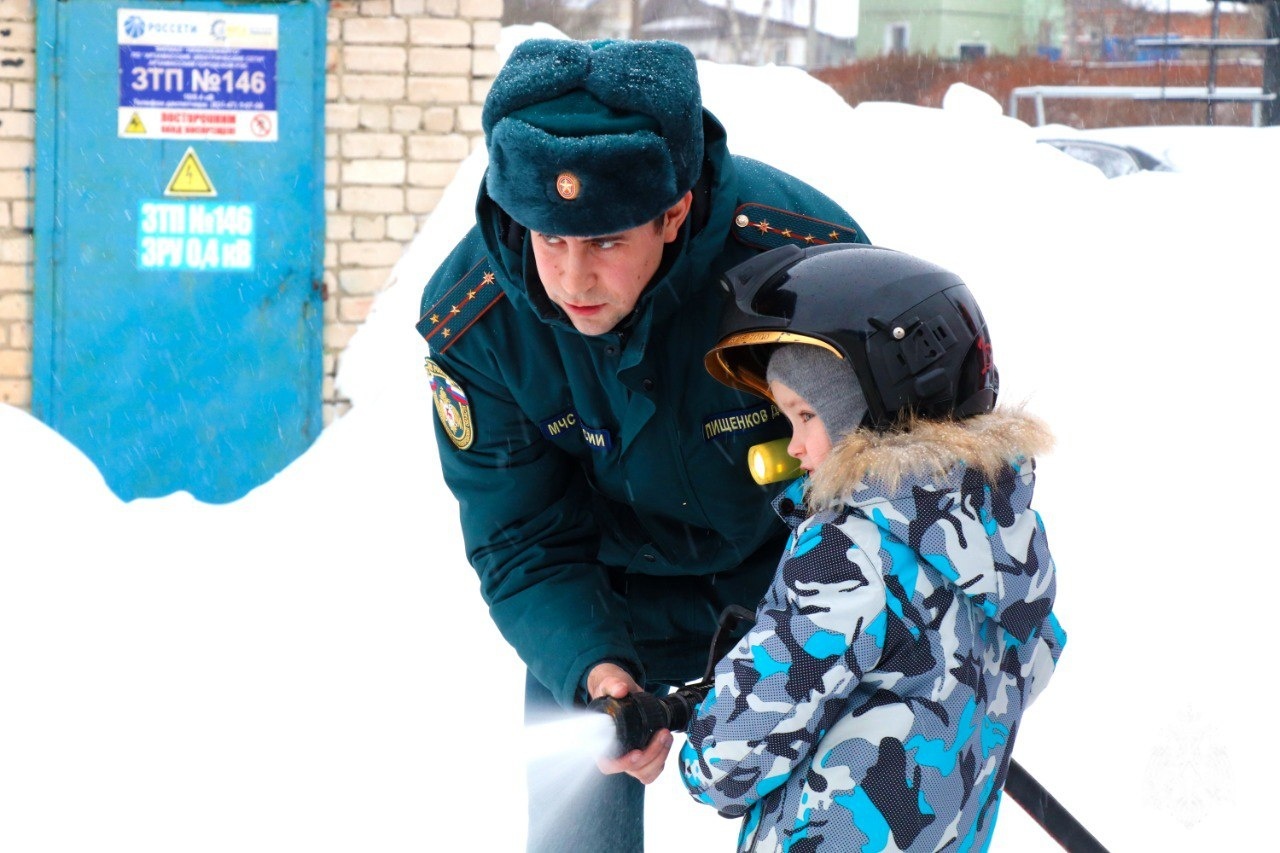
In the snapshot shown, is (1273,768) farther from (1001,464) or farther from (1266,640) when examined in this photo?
(1001,464)

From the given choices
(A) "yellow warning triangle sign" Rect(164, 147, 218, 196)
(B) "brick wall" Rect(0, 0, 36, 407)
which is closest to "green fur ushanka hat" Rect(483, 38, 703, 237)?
(A) "yellow warning triangle sign" Rect(164, 147, 218, 196)

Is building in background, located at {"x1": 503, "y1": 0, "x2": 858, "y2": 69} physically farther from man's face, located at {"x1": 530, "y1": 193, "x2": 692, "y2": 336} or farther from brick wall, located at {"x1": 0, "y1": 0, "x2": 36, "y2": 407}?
man's face, located at {"x1": 530, "y1": 193, "x2": 692, "y2": 336}

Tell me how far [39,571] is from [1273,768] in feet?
13.5

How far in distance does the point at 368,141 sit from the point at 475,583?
2.70 metres

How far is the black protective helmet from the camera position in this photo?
183 cm

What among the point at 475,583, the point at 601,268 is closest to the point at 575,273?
the point at 601,268

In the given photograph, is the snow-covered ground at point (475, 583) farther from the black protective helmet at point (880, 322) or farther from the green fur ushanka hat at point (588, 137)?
the green fur ushanka hat at point (588, 137)

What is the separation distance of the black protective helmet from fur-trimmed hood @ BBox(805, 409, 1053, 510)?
1.9 inches

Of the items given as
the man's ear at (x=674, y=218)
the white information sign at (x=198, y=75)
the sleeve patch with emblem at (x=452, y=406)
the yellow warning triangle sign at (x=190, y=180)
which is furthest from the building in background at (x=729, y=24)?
the man's ear at (x=674, y=218)

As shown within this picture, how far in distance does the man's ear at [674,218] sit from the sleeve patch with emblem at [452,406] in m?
0.51

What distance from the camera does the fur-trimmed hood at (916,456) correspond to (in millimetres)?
1765

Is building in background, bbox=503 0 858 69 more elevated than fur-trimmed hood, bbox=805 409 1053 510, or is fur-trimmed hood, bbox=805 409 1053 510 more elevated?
building in background, bbox=503 0 858 69

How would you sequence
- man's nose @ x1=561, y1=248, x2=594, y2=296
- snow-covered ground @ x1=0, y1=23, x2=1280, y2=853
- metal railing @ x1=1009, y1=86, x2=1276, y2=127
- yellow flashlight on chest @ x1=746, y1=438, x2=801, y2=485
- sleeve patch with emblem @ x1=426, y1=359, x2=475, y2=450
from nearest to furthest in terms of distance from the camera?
man's nose @ x1=561, y1=248, x2=594, y2=296 < yellow flashlight on chest @ x1=746, y1=438, x2=801, y2=485 < sleeve patch with emblem @ x1=426, y1=359, x2=475, y2=450 < snow-covered ground @ x1=0, y1=23, x2=1280, y2=853 < metal railing @ x1=1009, y1=86, x2=1276, y2=127

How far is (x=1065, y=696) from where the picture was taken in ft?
12.5
